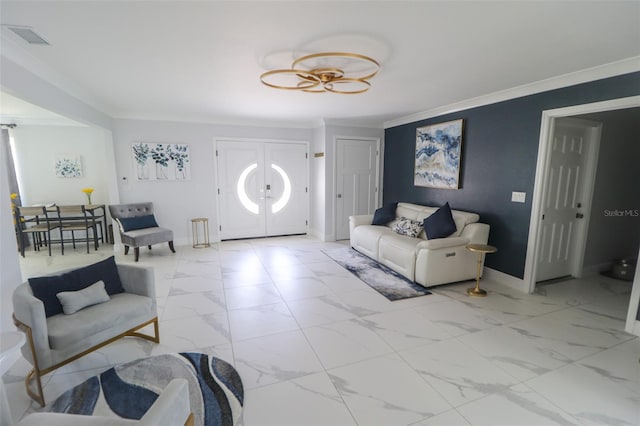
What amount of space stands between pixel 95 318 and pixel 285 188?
14.4ft

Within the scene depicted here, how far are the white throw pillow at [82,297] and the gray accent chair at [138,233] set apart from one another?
2.40 m

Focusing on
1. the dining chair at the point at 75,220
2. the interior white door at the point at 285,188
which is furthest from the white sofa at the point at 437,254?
the dining chair at the point at 75,220

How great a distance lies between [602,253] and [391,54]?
433 cm

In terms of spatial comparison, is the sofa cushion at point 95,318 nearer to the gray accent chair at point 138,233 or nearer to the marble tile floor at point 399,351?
the marble tile floor at point 399,351

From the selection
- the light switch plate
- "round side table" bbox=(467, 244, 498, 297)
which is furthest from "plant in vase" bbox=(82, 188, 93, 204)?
the light switch plate

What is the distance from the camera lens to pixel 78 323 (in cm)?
198

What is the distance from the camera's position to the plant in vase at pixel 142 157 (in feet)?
16.6

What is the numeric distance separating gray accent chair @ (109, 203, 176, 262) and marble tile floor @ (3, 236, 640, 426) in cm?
103

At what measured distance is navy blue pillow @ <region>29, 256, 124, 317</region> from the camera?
205cm

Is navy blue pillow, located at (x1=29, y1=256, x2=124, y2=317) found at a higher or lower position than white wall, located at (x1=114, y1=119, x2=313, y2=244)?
lower

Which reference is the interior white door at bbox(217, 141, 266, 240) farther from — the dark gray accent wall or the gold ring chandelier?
the dark gray accent wall

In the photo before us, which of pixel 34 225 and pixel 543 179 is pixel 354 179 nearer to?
pixel 543 179

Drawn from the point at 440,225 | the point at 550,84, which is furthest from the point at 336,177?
the point at 550,84

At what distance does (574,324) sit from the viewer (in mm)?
2762
